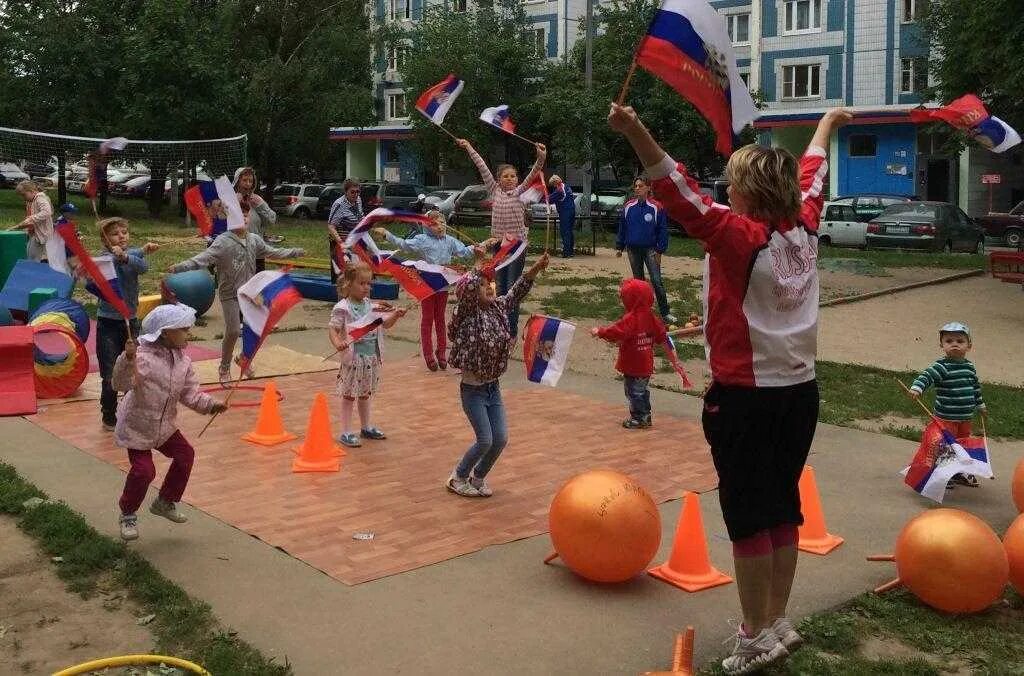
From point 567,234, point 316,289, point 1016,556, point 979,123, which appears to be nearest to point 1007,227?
point 567,234

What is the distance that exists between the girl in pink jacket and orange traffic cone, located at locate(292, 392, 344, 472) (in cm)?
154

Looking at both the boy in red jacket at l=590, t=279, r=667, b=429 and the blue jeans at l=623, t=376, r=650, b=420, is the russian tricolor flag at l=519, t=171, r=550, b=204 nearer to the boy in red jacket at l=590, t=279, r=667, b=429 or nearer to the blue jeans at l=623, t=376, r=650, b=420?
the boy in red jacket at l=590, t=279, r=667, b=429

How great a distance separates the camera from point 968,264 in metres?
22.6

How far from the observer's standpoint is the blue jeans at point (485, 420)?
6820 millimetres

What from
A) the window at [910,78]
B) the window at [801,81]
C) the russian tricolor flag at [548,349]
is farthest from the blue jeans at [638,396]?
the window at [801,81]

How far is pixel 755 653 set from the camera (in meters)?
4.42

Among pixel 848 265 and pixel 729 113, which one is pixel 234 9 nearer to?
pixel 848 265

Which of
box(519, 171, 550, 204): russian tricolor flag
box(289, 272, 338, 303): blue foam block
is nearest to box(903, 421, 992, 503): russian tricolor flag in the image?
box(519, 171, 550, 204): russian tricolor flag

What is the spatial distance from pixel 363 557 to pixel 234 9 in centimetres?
3429

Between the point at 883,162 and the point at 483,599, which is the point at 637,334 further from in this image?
the point at 883,162

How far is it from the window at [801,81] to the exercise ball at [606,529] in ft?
131

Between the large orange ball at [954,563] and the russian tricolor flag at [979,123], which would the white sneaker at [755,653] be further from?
the russian tricolor flag at [979,123]

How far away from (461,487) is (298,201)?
115 feet

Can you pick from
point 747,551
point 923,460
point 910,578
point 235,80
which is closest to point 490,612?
point 747,551
